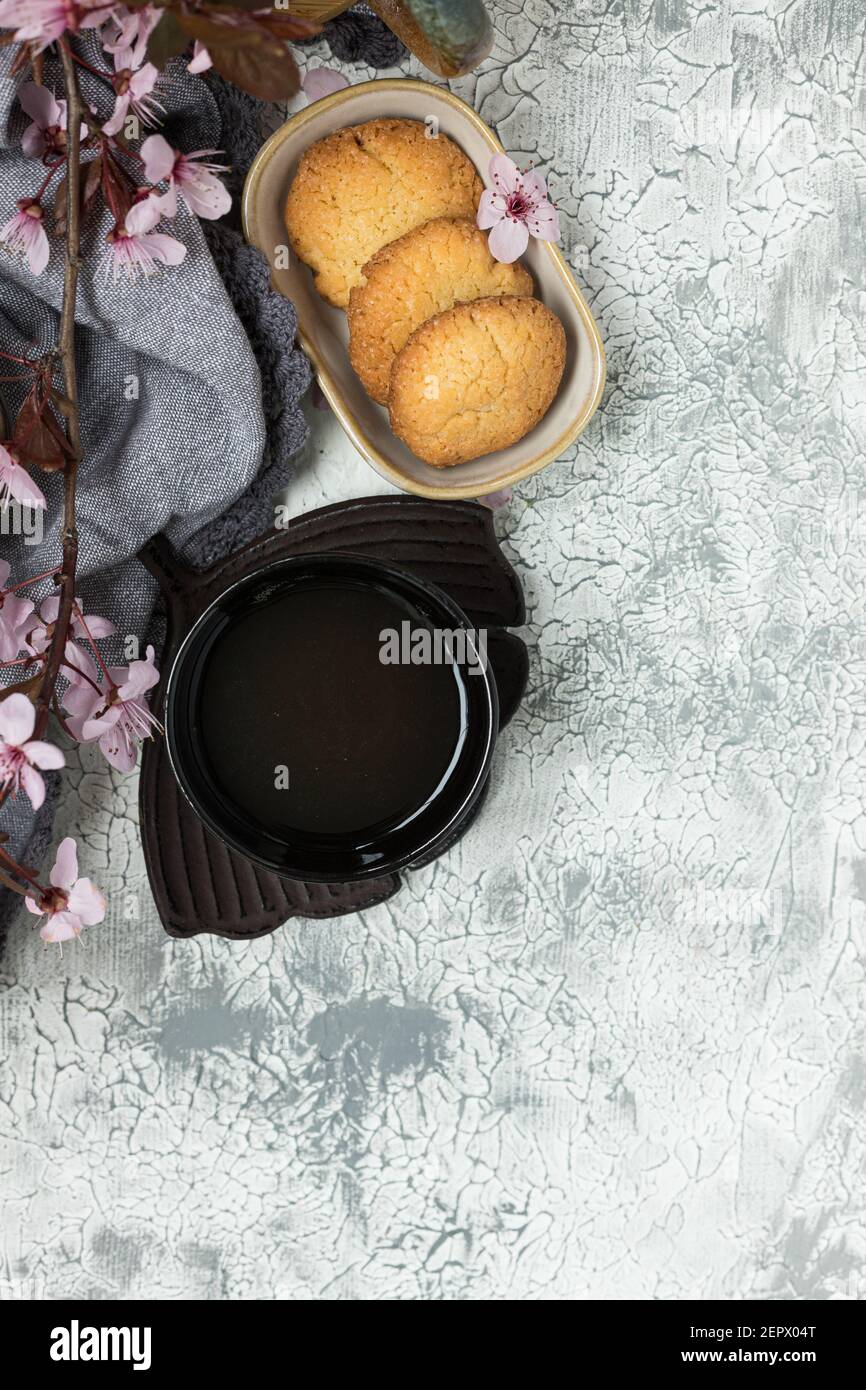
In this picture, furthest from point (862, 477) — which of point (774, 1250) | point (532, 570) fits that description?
point (774, 1250)

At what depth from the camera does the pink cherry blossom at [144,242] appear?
1.51 ft

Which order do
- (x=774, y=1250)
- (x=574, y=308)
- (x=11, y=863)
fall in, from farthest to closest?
(x=774, y=1250), (x=574, y=308), (x=11, y=863)

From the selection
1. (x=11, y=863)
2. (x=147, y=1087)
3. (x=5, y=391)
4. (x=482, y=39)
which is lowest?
(x=147, y=1087)

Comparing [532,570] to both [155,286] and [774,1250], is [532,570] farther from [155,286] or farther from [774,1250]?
[774,1250]

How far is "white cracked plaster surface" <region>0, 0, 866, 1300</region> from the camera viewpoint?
64 cm

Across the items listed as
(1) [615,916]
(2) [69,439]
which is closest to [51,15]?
(2) [69,439]

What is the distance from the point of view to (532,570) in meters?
0.64

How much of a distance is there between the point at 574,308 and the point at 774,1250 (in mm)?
552

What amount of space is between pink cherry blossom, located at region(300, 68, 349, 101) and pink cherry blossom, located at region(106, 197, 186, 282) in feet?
0.51

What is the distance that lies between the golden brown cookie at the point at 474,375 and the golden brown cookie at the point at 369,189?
6 cm

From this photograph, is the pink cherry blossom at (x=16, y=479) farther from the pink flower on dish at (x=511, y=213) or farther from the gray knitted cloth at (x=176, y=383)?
the pink flower on dish at (x=511, y=213)
